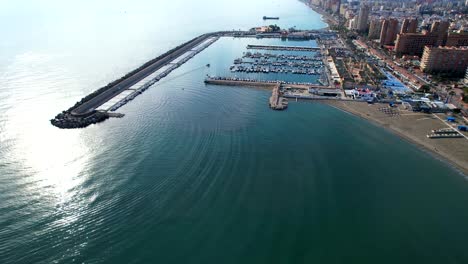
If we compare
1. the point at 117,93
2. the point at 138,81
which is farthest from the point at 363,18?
the point at 117,93

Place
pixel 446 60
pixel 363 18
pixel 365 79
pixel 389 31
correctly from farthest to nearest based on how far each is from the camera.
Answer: pixel 363 18
pixel 389 31
pixel 446 60
pixel 365 79

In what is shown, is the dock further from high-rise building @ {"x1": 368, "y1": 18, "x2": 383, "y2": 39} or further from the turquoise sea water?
high-rise building @ {"x1": 368, "y1": 18, "x2": 383, "y2": 39}

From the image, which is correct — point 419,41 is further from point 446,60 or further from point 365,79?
point 365,79

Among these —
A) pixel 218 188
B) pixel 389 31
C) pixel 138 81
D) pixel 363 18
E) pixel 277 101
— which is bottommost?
pixel 218 188

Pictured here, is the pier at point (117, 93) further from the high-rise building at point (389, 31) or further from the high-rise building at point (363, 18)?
the high-rise building at point (363, 18)

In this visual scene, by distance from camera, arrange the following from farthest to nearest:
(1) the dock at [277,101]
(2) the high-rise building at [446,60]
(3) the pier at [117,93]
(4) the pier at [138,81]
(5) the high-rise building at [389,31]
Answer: (5) the high-rise building at [389,31]
(2) the high-rise building at [446,60]
(1) the dock at [277,101]
(4) the pier at [138,81]
(3) the pier at [117,93]

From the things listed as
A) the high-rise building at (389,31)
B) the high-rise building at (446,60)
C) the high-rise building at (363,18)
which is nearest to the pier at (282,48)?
the high-rise building at (389,31)

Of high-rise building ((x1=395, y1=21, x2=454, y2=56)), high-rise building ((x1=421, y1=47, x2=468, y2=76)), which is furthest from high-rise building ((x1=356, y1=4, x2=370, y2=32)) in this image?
high-rise building ((x1=421, y1=47, x2=468, y2=76))
